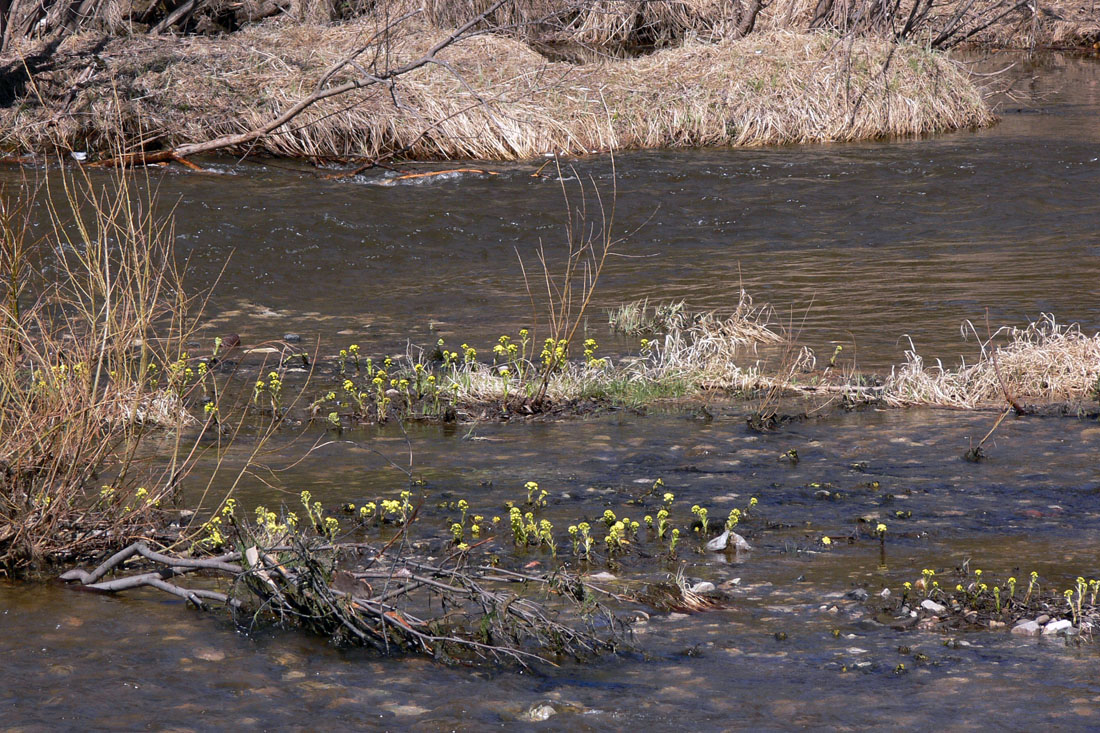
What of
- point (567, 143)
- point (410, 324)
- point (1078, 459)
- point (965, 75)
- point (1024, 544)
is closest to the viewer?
point (1024, 544)

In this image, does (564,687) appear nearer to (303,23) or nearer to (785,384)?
(785,384)

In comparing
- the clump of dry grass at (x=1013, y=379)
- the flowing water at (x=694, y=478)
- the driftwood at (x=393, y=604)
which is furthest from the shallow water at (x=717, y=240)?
the driftwood at (x=393, y=604)

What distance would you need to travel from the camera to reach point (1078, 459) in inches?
229

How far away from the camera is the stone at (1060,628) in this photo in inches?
154

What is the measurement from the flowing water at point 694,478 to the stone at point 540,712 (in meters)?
0.04

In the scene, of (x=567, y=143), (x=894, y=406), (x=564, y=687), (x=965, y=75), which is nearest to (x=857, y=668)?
(x=564, y=687)

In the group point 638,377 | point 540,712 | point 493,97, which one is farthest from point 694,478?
point 493,97

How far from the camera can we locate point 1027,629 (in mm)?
3953

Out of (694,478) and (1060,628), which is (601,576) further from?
(1060,628)

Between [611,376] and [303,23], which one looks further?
[303,23]

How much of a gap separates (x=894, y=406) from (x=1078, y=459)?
1259 millimetres

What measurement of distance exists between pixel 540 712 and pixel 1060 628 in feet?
5.63

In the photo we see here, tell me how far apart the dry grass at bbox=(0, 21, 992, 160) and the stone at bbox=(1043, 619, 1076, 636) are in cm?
1112

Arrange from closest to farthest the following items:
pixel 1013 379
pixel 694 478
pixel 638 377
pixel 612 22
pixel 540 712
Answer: pixel 540 712
pixel 694 478
pixel 1013 379
pixel 638 377
pixel 612 22
